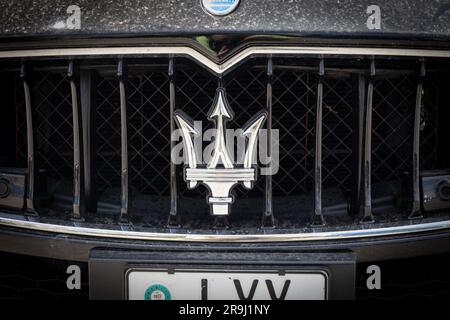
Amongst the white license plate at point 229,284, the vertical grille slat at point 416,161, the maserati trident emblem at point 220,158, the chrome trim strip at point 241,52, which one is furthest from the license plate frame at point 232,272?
the chrome trim strip at point 241,52

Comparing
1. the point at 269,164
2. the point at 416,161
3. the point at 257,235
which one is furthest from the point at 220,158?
the point at 416,161

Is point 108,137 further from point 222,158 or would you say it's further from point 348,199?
point 348,199

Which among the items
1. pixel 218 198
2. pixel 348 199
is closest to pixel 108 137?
pixel 218 198

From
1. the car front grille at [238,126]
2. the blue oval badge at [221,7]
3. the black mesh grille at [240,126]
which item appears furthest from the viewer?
the black mesh grille at [240,126]

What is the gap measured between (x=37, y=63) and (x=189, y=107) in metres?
0.57

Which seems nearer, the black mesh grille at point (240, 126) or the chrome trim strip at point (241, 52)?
the chrome trim strip at point (241, 52)

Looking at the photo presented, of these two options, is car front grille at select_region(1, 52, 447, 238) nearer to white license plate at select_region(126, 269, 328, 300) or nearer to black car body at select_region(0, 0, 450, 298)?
black car body at select_region(0, 0, 450, 298)

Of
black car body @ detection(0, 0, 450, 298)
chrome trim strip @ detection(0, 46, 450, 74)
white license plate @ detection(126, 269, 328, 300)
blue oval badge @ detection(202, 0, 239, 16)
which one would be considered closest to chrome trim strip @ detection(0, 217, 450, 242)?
black car body @ detection(0, 0, 450, 298)

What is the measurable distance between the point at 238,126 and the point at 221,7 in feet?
1.73

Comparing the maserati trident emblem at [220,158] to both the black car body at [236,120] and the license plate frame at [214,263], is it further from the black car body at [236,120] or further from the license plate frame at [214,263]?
the license plate frame at [214,263]

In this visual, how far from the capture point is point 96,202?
1976mm

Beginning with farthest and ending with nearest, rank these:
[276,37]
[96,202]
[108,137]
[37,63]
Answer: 1. [108,137]
2. [96,202]
3. [37,63]
4. [276,37]

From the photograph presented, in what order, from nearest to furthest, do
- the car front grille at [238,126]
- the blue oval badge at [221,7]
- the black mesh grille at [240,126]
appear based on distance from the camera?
the blue oval badge at [221,7] < the car front grille at [238,126] < the black mesh grille at [240,126]

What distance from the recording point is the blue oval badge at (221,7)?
1728mm
